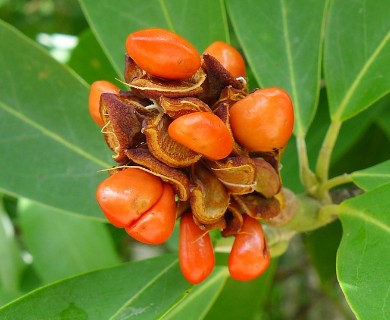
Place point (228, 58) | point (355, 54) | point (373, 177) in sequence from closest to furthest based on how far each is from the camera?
point (228, 58), point (373, 177), point (355, 54)

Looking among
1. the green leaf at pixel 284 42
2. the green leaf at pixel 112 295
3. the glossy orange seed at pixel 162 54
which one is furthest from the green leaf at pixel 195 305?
the glossy orange seed at pixel 162 54

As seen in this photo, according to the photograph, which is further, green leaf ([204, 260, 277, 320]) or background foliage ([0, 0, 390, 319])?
green leaf ([204, 260, 277, 320])

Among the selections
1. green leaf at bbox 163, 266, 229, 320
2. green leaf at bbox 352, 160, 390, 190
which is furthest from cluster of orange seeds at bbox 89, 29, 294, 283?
green leaf at bbox 163, 266, 229, 320

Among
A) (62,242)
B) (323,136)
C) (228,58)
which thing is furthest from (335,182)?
(62,242)

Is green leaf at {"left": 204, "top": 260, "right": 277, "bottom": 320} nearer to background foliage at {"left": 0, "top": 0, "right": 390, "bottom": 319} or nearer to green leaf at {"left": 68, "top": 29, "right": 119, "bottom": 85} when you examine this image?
background foliage at {"left": 0, "top": 0, "right": 390, "bottom": 319}

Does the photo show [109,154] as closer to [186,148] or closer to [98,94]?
[98,94]

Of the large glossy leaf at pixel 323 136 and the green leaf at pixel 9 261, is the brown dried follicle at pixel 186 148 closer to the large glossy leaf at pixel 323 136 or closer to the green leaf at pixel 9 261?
the large glossy leaf at pixel 323 136
